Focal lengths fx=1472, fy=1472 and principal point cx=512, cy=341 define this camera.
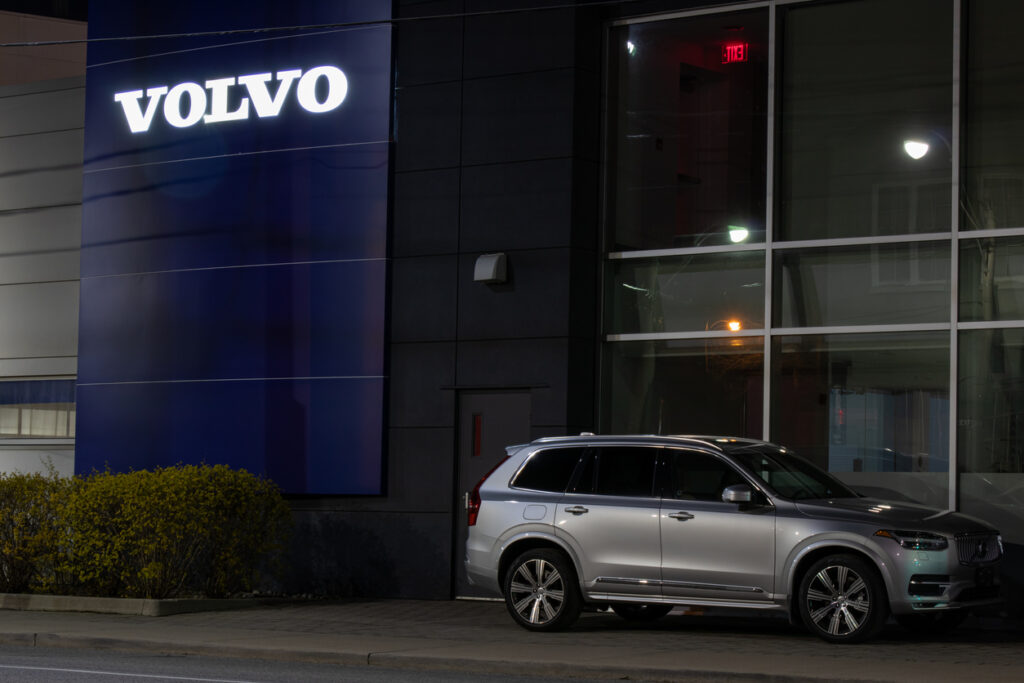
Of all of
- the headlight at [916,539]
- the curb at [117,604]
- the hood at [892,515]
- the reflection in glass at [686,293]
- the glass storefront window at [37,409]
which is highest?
the reflection in glass at [686,293]

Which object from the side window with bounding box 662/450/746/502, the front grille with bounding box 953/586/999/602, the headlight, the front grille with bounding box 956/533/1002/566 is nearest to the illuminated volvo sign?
the side window with bounding box 662/450/746/502

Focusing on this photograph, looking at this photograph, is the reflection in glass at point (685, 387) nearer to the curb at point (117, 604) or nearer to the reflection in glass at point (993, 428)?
the reflection in glass at point (993, 428)

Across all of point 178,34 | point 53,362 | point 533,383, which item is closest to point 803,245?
point 533,383

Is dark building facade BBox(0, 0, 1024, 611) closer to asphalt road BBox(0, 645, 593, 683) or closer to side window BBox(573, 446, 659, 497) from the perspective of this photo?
side window BBox(573, 446, 659, 497)

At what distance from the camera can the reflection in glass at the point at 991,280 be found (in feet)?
49.5

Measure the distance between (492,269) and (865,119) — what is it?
458 cm

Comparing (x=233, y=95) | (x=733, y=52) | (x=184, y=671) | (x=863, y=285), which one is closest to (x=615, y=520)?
(x=184, y=671)

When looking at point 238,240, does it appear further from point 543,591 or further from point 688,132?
point 543,591

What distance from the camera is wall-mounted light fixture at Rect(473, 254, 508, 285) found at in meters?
17.4

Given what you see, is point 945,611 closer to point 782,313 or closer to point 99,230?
point 782,313

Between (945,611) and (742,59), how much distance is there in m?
7.05

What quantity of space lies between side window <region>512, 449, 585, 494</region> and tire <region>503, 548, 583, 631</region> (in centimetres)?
63

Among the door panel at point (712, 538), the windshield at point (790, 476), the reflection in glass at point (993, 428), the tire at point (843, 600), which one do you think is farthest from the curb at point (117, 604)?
the reflection in glass at point (993, 428)

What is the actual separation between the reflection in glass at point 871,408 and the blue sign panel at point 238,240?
5100 mm
